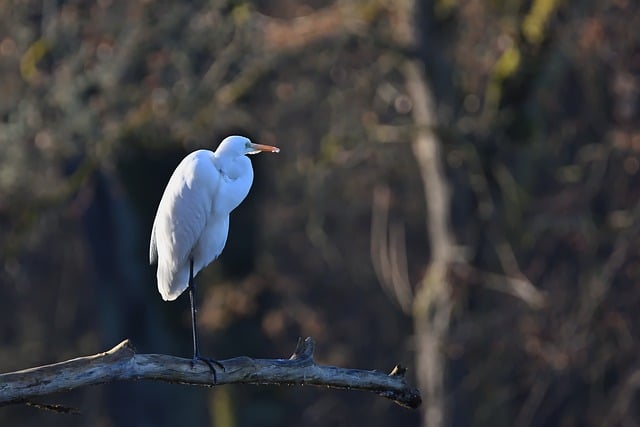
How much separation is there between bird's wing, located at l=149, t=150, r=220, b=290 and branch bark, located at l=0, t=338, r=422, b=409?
1.30 metres

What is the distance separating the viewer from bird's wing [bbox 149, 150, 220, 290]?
20.5 ft

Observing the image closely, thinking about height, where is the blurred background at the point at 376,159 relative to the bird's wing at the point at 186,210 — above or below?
below

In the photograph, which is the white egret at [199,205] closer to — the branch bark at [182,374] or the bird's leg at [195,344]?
the bird's leg at [195,344]

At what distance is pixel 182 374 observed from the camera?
16.3 ft

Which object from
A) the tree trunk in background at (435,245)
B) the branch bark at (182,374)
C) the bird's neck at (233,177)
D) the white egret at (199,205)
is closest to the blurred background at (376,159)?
the tree trunk in background at (435,245)

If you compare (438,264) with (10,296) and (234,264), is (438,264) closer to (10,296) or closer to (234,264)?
(234,264)

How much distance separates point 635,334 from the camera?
11.9 m

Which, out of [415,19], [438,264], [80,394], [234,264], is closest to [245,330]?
[234,264]

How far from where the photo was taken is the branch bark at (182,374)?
181 inches

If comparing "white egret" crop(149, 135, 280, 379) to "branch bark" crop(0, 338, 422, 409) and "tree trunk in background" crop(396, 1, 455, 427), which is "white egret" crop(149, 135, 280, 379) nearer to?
"branch bark" crop(0, 338, 422, 409)

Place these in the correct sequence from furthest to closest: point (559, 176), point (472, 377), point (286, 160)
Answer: point (286, 160), point (472, 377), point (559, 176)

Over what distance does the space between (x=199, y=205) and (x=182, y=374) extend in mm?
1463

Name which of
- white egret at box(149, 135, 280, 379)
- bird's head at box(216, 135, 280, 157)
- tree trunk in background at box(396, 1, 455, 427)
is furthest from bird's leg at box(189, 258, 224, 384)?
tree trunk in background at box(396, 1, 455, 427)

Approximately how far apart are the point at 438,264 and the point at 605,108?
2139mm
